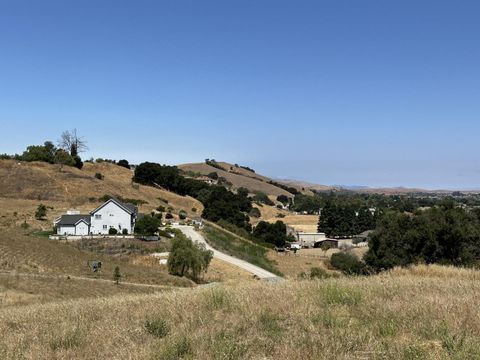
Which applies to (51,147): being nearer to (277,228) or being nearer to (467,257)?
(277,228)

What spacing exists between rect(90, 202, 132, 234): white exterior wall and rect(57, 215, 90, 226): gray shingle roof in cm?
112

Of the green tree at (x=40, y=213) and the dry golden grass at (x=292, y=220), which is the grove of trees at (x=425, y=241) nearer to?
the green tree at (x=40, y=213)

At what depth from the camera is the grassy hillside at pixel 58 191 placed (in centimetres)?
8586

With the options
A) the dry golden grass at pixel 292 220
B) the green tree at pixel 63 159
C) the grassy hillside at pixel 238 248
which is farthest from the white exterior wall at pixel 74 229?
the dry golden grass at pixel 292 220

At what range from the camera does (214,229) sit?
86312mm

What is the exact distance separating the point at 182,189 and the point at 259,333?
134922 millimetres

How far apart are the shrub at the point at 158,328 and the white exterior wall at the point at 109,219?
6664 centimetres

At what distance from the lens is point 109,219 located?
232ft

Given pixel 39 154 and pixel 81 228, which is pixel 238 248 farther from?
pixel 39 154

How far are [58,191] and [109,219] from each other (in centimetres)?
3356

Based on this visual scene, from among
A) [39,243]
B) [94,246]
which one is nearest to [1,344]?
[39,243]

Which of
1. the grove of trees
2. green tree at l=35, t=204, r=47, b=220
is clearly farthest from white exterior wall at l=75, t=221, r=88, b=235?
the grove of trees

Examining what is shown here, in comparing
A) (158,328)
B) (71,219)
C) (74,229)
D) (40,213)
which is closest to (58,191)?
(40,213)

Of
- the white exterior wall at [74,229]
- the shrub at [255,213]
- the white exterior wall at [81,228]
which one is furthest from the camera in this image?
the shrub at [255,213]
